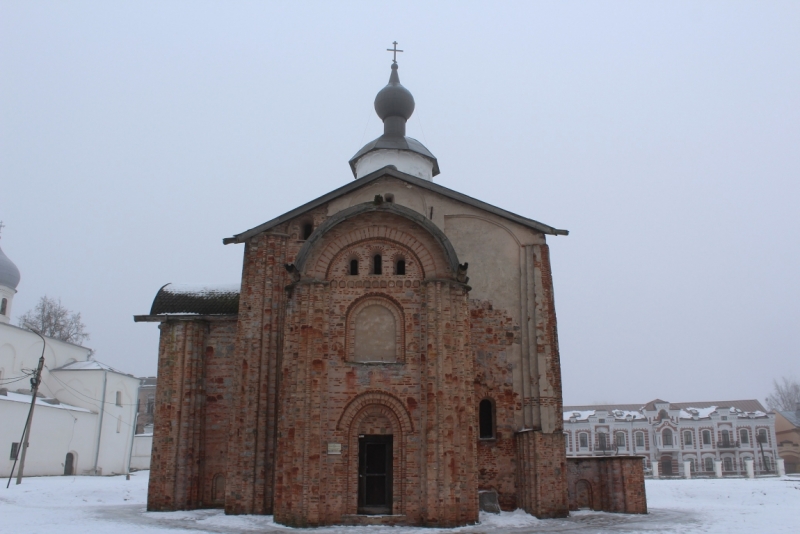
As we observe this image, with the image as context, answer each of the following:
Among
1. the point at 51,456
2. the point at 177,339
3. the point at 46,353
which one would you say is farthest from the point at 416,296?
the point at 46,353

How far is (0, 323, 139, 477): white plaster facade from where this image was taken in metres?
29.4

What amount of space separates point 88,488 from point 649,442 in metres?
42.4

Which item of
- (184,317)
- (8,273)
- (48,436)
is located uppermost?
(8,273)

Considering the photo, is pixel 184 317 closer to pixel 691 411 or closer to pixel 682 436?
pixel 682 436

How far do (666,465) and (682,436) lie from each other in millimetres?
2469

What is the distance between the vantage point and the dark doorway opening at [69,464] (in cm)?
3190

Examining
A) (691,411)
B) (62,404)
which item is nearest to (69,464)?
(62,404)

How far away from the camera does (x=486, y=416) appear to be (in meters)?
15.4

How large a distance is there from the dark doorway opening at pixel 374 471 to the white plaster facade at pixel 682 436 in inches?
1566

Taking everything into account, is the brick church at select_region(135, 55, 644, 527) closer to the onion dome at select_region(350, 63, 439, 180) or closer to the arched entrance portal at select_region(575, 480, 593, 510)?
Result: the arched entrance portal at select_region(575, 480, 593, 510)

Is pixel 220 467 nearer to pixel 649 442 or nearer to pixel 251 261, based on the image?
pixel 251 261

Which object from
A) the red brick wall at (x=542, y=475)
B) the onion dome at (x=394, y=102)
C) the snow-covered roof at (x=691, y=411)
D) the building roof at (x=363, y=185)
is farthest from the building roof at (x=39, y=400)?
the snow-covered roof at (x=691, y=411)

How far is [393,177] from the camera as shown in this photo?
16.3m

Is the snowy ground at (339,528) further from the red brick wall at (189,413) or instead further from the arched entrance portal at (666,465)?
the arched entrance portal at (666,465)
